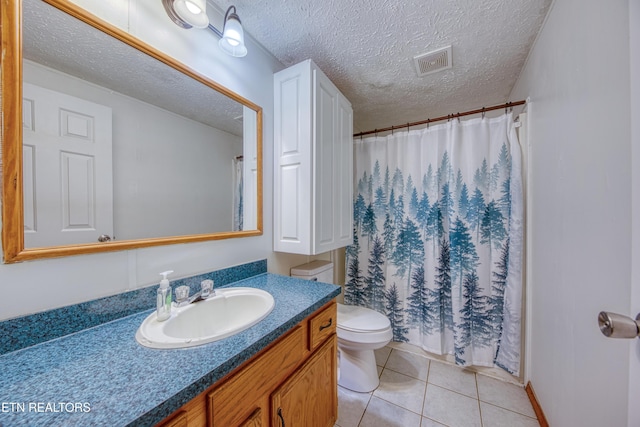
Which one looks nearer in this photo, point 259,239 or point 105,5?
point 105,5

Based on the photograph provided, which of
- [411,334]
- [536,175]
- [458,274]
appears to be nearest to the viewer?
[536,175]

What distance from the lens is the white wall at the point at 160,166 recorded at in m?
0.83

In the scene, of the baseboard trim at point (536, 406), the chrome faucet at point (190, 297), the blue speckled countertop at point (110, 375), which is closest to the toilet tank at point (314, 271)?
the chrome faucet at point (190, 297)

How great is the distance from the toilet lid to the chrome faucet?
2.97 ft

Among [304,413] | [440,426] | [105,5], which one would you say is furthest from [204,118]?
[440,426]

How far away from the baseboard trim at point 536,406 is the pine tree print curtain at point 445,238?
4.0 inches

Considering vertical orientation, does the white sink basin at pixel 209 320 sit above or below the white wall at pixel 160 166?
below

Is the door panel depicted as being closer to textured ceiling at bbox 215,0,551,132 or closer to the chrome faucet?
the chrome faucet

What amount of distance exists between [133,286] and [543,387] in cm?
209

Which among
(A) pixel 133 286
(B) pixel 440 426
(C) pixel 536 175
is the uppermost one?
(C) pixel 536 175

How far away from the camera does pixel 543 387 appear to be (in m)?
1.25

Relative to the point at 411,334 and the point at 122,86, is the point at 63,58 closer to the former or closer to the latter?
the point at 122,86

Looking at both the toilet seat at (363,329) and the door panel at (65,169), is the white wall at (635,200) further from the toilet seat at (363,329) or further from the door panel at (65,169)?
the door panel at (65,169)

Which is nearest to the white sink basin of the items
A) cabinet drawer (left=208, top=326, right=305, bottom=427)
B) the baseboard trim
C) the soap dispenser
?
the soap dispenser
